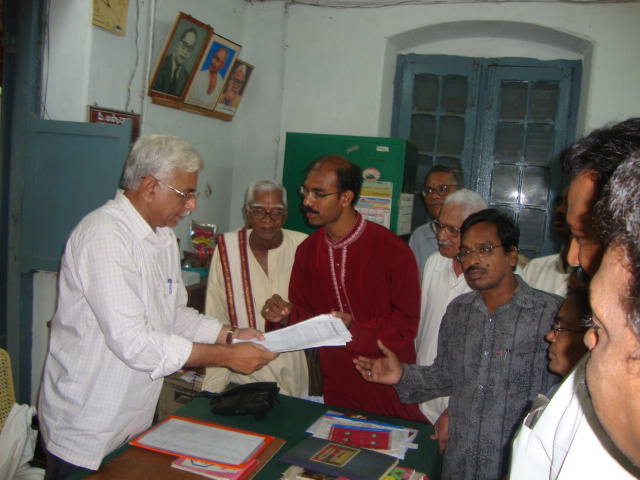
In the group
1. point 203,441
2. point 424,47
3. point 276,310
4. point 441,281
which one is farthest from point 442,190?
point 203,441

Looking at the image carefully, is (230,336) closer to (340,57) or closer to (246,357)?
(246,357)

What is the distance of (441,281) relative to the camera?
9.48ft

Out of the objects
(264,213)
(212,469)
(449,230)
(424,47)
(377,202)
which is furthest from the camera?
(424,47)

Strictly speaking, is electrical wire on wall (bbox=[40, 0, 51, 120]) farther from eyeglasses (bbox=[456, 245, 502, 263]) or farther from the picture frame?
eyeglasses (bbox=[456, 245, 502, 263])

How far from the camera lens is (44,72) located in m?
3.32

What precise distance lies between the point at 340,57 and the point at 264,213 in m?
2.40

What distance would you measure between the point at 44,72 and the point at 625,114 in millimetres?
4445

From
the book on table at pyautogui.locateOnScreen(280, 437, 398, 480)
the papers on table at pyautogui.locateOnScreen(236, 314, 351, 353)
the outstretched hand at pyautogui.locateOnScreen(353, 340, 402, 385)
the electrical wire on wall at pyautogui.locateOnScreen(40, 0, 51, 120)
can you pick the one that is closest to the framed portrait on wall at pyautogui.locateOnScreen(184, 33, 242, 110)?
the electrical wire on wall at pyautogui.locateOnScreen(40, 0, 51, 120)

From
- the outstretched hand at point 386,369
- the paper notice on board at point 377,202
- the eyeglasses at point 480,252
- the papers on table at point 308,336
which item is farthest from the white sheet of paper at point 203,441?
the paper notice on board at point 377,202

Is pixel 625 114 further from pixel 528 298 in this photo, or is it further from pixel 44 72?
pixel 44 72

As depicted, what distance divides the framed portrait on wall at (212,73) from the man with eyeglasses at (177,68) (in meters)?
0.13

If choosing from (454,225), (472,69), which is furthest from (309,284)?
(472,69)

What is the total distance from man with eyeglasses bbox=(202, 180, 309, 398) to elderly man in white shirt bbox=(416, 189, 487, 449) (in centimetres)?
75

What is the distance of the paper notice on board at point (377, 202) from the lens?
4309 millimetres
